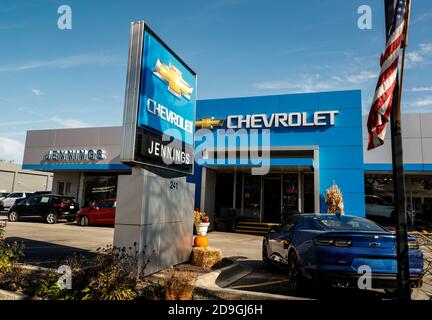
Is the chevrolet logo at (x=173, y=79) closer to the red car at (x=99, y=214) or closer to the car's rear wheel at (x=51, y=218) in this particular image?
the red car at (x=99, y=214)

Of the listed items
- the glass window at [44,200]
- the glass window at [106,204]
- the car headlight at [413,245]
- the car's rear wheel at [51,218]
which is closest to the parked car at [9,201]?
the glass window at [44,200]

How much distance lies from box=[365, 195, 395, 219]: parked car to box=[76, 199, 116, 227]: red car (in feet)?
49.6

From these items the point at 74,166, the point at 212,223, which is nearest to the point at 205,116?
the point at 212,223

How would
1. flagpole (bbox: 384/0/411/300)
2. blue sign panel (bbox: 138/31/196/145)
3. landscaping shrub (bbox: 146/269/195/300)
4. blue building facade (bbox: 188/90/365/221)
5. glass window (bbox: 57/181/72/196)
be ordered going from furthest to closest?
1. glass window (bbox: 57/181/72/196)
2. blue building facade (bbox: 188/90/365/221)
3. blue sign panel (bbox: 138/31/196/145)
4. landscaping shrub (bbox: 146/269/195/300)
5. flagpole (bbox: 384/0/411/300)

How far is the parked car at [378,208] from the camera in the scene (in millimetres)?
19328

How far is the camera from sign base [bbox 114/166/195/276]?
6.25m

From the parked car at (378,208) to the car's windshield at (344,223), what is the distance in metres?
14.8

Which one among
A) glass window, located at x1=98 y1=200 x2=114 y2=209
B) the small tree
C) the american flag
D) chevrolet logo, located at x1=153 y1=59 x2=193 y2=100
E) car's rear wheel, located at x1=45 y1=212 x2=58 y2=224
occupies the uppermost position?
chevrolet logo, located at x1=153 y1=59 x2=193 y2=100

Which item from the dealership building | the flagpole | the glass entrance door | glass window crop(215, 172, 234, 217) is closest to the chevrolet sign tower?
the flagpole

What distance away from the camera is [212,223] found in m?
18.7

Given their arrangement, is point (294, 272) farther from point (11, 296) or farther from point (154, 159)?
point (11, 296)

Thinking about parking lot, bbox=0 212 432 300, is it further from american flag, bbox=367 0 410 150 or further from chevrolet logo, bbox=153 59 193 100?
chevrolet logo, bbox=153 59 193 100
